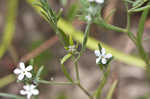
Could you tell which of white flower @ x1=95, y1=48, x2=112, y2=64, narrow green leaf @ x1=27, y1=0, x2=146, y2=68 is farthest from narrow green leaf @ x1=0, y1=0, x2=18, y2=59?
white flower @ x1=95, y1=48, x2=112, y2=64

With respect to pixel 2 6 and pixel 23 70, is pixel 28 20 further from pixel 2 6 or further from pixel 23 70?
pixel 23 70

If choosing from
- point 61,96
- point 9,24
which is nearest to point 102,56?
point 61,96

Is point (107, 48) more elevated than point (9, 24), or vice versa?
point (9, 24)

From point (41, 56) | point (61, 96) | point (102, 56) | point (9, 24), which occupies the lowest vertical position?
point (61, 96)

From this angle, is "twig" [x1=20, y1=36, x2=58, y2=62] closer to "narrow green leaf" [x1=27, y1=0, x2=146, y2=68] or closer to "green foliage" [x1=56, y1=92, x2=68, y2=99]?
"narrow green leaf" [x1=27, y1=0, x2=146, y2=68]

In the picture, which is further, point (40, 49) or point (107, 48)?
point (40, 49)

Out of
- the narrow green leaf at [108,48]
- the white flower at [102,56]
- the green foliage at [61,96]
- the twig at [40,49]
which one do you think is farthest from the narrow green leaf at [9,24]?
the white flower at [102,56]

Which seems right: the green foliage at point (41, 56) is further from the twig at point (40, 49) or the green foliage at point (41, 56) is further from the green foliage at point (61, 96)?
the green foliage at point (61, 96)

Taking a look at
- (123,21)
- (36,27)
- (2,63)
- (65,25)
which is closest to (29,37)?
(36,27)

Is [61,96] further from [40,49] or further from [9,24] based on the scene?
[9,24]

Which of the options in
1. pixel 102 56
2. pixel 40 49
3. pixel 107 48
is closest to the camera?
pixel 102 56

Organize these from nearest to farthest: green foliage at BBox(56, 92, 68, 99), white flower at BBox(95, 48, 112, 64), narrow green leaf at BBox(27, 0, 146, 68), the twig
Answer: white flower at BBox(95, 48, 112, 64)
narrow green leaf at BBox(27, 0, 146, 68)
green foliage at BBox(56, 92, 68, 99)
the twig
